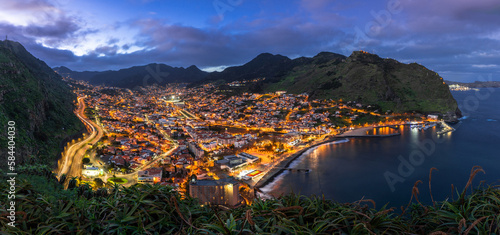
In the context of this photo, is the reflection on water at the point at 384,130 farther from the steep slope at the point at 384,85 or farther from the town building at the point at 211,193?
the town building at the point at 211,193

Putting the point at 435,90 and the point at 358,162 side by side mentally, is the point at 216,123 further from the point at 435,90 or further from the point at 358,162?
the point at 435,90

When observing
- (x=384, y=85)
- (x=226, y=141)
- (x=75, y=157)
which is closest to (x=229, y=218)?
(x=75, y=157)

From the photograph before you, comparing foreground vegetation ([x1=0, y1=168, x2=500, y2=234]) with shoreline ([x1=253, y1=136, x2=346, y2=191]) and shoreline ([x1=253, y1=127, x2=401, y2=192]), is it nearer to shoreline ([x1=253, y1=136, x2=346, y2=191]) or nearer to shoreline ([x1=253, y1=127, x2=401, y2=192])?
shoreline ([x1=253, y1=127, x2=401, y2=192])

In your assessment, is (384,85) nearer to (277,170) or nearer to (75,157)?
(277,170)

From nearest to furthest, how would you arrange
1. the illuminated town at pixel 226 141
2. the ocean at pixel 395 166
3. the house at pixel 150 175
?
the house at pixel 150 175, the illuminated town at pixel 226 141, the ocean at pixel 395 166

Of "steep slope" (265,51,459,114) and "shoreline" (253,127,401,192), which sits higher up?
"steep slope" (265,51,459,114)

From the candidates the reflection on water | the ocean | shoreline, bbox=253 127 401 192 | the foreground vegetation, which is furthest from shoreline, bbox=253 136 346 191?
the foreground vegetation

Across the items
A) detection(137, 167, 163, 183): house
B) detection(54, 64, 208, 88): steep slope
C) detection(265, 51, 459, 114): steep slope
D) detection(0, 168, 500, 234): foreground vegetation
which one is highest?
detection(54, 64, 208, 88): steep slope

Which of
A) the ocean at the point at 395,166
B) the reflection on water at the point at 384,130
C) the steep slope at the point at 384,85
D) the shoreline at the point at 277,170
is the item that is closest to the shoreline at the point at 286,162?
the shoreline at the point at 277,170
